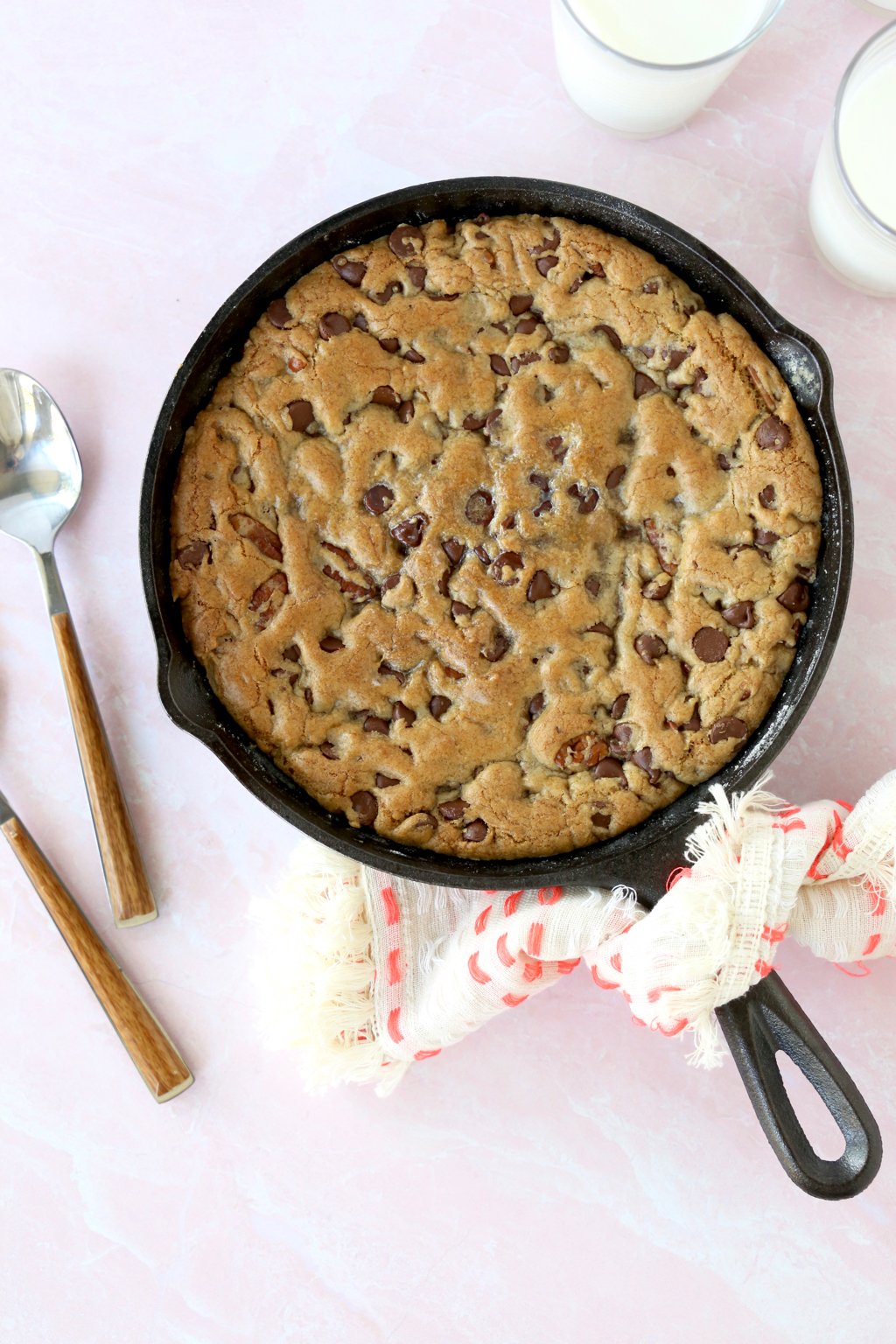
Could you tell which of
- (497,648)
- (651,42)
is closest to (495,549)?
(497,648)

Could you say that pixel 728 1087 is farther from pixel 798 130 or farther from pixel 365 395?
pixel 798 130

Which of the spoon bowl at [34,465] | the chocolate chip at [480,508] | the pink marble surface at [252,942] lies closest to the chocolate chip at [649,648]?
the chocolate chip at [480,508]

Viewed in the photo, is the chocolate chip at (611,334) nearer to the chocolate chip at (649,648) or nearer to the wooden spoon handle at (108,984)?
the chocolate chip at (649,648)

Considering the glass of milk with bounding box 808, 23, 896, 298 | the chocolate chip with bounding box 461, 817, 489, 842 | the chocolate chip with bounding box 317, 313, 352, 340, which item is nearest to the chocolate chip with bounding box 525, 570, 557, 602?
the chocolate chip with bounding box 461, 817, 489, 842

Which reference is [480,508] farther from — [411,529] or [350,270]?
[350,270]

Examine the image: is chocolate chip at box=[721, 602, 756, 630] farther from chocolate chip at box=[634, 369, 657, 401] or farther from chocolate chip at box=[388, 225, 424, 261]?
chocolate chip at box=[388, 225, 424, 261]

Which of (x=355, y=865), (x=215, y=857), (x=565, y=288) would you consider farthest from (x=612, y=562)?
(x=215, y=857)
